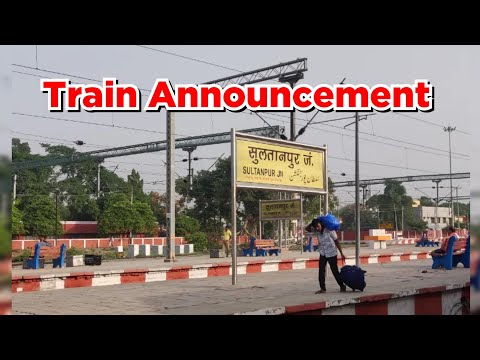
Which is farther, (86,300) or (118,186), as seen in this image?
(118,186)

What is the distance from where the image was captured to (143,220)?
60.6 metres

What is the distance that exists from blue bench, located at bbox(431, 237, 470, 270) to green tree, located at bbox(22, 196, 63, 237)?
41.7m

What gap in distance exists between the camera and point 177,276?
1440cm

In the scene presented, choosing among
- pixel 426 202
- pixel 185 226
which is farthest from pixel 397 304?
pixel 426 202

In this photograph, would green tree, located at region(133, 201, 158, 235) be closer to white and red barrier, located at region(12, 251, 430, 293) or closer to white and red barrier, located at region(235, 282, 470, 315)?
white and red barrier, located at region(12, 251, 430, 293)

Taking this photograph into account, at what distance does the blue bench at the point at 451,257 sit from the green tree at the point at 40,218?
41.7 metres

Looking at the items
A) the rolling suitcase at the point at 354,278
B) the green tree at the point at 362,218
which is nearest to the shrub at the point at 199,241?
the rolling suitcase at the point at 354,278

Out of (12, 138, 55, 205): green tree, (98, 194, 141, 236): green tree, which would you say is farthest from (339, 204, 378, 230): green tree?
(12, 138, 55, 205): green tree

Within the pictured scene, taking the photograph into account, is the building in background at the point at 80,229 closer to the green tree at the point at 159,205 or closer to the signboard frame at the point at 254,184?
the green tree at the point at 159,205

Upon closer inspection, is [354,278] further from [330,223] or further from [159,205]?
[159,205]
